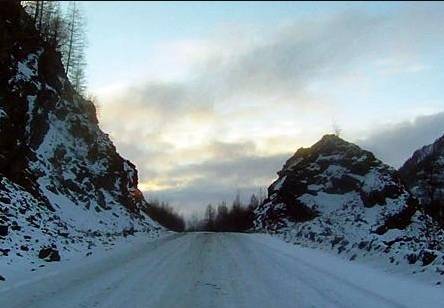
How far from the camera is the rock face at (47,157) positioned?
2561cm

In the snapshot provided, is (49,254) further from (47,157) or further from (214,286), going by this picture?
(47,157)

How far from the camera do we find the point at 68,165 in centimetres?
4850

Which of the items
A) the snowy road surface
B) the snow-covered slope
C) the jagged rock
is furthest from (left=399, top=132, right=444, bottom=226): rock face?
the jagged rock

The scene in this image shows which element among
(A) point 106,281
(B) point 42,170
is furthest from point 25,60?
(A) point 106,281

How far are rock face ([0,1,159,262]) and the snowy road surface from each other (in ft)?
15.5

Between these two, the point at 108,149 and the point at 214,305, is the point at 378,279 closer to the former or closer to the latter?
the point at 214,305

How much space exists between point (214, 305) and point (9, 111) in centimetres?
2660

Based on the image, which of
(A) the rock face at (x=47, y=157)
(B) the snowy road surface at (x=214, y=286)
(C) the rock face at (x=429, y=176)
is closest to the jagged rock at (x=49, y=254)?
(A) the rock face at (x=47, y=157)

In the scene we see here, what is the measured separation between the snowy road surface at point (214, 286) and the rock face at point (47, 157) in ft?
15.5

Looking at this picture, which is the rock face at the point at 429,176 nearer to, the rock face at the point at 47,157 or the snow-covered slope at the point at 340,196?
the snow-covered slope at the point at 340,196

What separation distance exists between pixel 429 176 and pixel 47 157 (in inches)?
1287

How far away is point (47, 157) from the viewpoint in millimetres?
44469

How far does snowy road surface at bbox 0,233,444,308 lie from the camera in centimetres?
1012

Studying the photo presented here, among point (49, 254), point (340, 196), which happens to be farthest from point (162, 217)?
point (49, 254)
